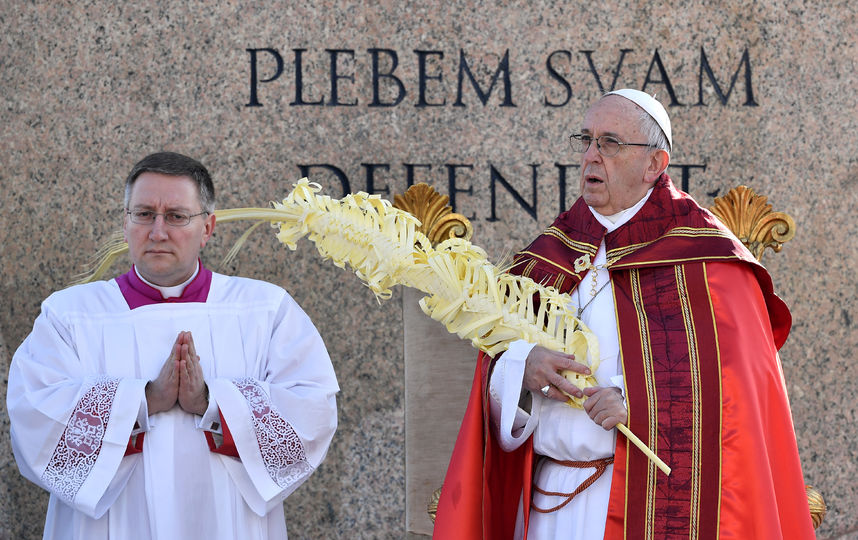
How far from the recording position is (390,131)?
16.5 ft

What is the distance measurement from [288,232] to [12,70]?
74.5 inches

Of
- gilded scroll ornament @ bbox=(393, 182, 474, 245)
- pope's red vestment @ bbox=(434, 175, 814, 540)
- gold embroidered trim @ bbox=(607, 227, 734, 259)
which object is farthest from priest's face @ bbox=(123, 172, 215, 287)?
gold embroidered trim @ bbox=(607, 227, 734, 259)

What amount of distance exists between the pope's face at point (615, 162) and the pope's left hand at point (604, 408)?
25.1 inches

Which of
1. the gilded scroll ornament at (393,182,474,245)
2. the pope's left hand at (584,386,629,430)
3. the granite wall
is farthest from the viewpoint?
the granite wall

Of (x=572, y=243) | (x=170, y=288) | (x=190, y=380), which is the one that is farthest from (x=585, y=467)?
(x=170, y=288)

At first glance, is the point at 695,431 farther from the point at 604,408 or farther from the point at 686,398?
the point at 604,408

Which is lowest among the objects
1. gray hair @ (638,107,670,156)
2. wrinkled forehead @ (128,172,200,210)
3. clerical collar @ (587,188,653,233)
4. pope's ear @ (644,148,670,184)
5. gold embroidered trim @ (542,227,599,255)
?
gold embroidered trim @ (542,227,599,255)

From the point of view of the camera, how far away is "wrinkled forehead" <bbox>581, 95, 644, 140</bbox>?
368cm

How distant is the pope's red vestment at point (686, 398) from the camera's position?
135 inches

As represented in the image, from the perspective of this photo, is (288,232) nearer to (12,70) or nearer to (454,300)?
(454,300)

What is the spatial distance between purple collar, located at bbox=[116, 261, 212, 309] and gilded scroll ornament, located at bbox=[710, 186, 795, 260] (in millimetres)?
1921

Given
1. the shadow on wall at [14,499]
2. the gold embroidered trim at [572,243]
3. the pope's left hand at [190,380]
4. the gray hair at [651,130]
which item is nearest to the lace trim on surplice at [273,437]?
the pope's left hand at [190,380]

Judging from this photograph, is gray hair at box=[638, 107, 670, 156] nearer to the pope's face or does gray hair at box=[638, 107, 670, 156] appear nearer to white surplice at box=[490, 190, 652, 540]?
the pope's face

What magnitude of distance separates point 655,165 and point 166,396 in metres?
1.71
